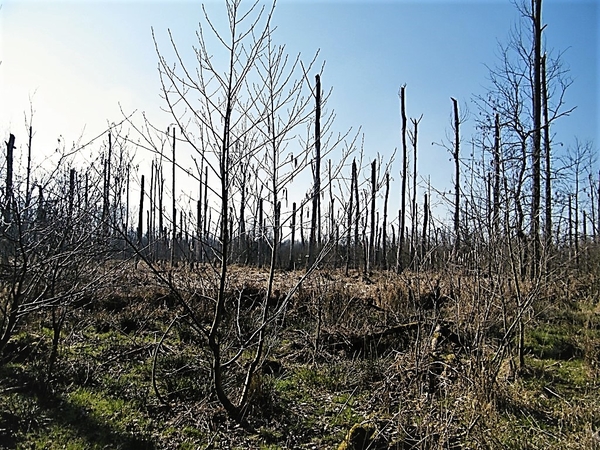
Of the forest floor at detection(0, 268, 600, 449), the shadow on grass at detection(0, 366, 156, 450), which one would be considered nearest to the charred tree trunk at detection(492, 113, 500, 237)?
the forest floor at detection(0, 268, 600, 449)

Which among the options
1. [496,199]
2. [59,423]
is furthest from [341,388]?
[59,423]

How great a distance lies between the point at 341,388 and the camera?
555cm

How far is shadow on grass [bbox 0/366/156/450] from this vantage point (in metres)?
4.10

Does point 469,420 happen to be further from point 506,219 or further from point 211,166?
point 211,166

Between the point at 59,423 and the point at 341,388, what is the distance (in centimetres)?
310

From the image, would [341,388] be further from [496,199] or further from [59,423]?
[59,423]

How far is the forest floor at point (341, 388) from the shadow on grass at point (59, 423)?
0.02m

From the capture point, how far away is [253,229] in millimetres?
4422

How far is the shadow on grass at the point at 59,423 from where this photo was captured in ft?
13.5

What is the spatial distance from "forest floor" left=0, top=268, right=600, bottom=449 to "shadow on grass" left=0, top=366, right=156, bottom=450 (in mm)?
17

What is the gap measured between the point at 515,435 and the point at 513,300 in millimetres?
2951

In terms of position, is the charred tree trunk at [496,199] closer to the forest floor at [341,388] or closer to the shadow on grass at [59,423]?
the forest floor at [341,388]

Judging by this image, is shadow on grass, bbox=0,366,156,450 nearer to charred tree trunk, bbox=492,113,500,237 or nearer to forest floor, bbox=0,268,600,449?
forest floor, bbox=0,268,600,449

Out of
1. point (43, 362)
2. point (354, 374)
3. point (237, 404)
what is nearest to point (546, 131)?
point (354, 374)
